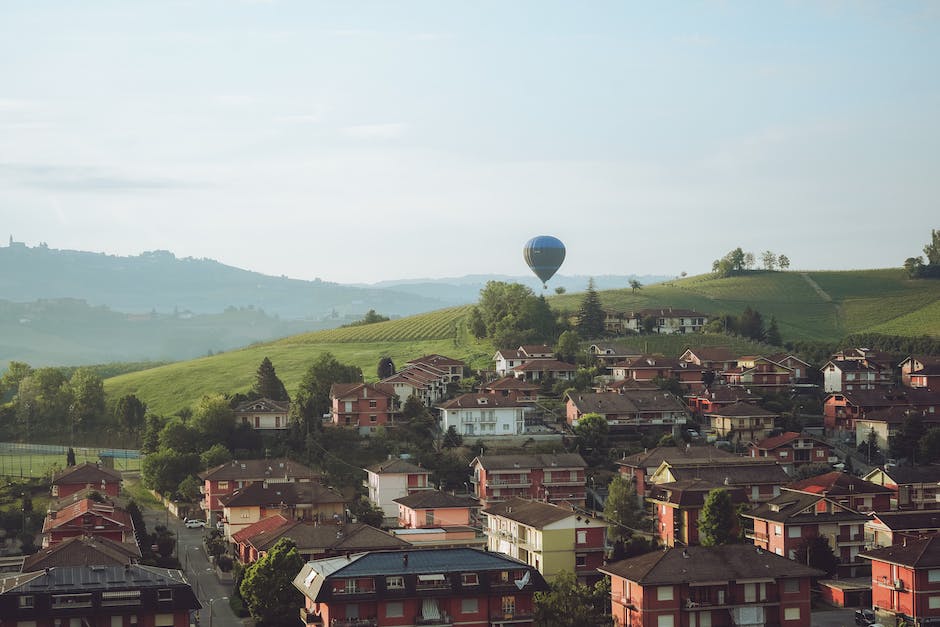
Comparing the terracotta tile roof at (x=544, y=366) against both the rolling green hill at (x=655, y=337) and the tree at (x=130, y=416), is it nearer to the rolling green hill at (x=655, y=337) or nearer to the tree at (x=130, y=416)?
the rolling green hill at (x=655, y=337)

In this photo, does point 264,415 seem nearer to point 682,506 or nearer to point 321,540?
point 682,506

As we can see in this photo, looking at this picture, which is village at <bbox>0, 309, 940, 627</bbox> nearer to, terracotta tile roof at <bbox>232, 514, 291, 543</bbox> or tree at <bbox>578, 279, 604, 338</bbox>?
terracotta tile roof at <bbox>232, 514, 291, 543</bbox>

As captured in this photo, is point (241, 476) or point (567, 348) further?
point (567, 348)

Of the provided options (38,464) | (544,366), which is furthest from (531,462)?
(38,464)

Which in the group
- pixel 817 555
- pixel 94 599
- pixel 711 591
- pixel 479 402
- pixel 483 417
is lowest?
pixel 817 555

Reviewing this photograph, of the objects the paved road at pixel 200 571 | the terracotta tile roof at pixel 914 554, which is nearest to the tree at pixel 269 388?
the paved road at pixel 200 571

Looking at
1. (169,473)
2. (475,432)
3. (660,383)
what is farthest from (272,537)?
(660,383)

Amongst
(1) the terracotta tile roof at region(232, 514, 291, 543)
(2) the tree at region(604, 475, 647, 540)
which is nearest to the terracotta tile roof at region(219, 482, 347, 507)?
(1) the terracotta tile roof at region(232, 514, 291, 543)
